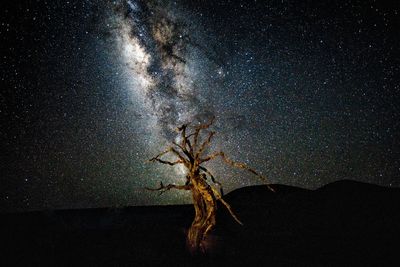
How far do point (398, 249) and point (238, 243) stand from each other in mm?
5591

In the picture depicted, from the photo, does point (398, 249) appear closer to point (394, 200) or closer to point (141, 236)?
point (394, 200)

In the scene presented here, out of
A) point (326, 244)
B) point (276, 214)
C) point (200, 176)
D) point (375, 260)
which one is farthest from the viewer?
point (276, 214)

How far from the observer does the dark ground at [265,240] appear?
33.3ft

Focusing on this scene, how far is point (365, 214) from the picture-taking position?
51.7 feet

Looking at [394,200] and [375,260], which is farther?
[394,200]

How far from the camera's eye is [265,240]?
1285cm

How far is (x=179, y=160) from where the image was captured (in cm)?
1083

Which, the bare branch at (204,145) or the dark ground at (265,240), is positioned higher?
the bare branch at (204,145)

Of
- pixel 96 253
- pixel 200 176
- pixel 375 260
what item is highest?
pixel 200 176

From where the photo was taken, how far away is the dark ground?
10.2 meters

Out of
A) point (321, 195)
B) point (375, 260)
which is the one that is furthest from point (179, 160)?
point (321, 195)

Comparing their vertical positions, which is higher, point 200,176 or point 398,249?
point 200,176

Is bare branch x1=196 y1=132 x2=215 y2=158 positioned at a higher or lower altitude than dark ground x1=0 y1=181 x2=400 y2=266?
higher

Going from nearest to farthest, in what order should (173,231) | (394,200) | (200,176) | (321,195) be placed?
(200,176)
(173,231)
(394,200)
(321,195)
